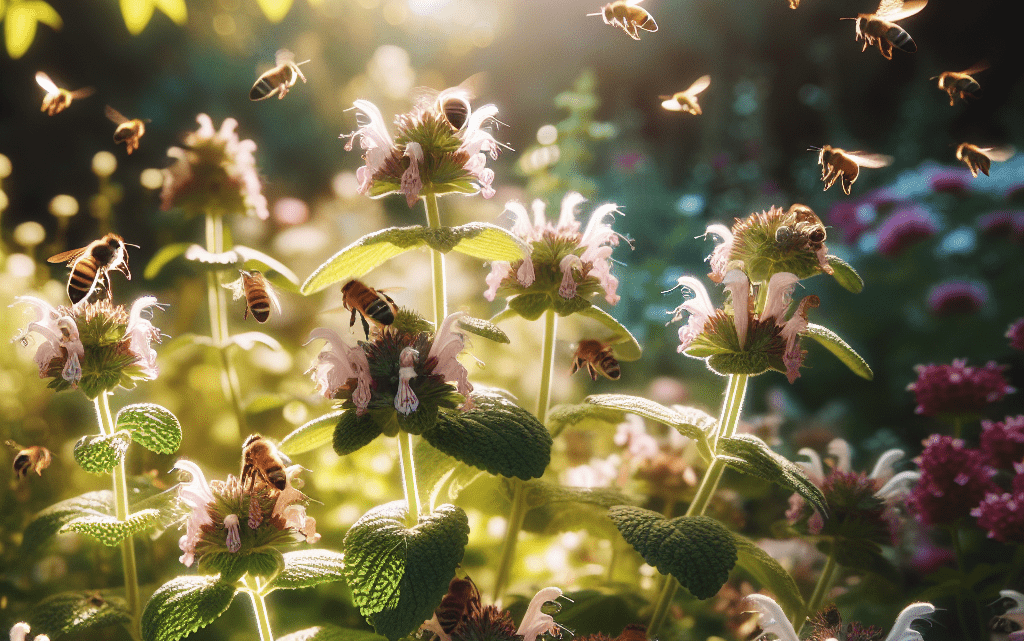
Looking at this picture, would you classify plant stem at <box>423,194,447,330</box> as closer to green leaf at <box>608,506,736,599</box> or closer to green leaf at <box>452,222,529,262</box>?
green leaf at <box>452,222,529,262</box>

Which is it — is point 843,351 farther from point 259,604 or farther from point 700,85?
point 259,604

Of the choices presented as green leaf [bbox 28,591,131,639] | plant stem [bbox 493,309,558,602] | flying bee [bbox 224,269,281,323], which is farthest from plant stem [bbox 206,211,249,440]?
plant stem [bbox 493,309,558,602]

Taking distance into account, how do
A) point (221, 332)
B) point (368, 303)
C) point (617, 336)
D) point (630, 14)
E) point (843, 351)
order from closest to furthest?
point (368, 303) → point (843, 351) → point (617, 336) → point (630, 14) → point (221, 332)

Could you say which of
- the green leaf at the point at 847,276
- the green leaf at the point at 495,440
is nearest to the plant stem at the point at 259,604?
the green leaf at the point at 495,440

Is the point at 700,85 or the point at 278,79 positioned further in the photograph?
the point at 278,79

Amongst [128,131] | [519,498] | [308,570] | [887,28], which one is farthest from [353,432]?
[887,28]

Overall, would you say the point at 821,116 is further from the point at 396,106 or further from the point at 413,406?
the point at 413,406

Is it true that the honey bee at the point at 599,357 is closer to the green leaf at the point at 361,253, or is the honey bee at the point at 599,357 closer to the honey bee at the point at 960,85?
the green leaf at the point at 361,253
